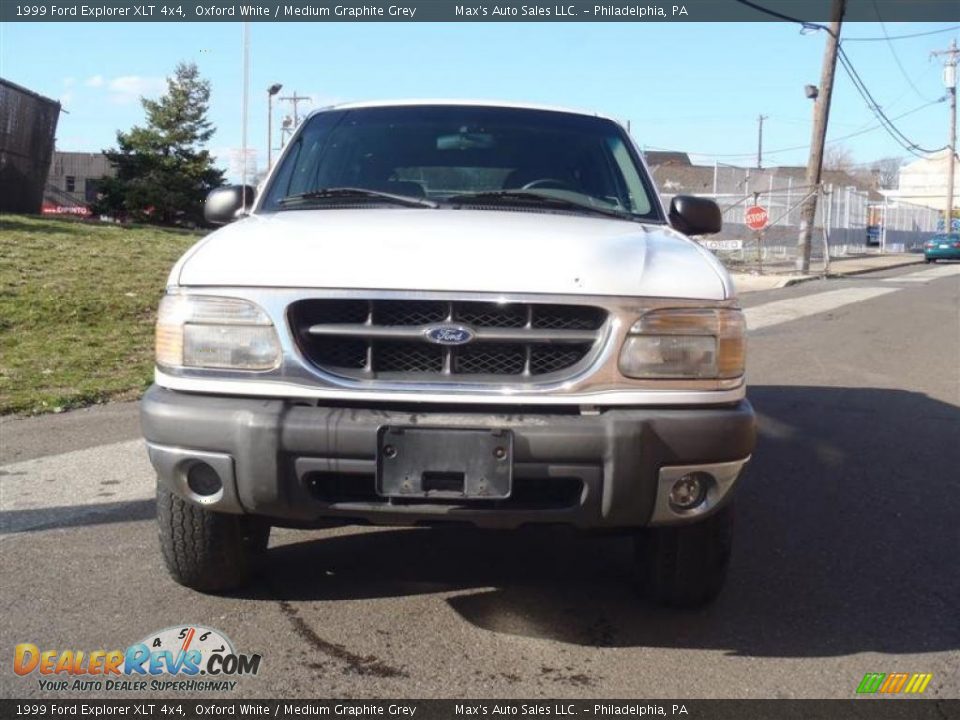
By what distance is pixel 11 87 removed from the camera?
60.7 ft

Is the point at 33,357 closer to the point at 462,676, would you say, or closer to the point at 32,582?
the point at 32,582

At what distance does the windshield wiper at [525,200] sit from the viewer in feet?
13.5

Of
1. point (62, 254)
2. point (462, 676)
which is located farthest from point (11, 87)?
point (462, 676)

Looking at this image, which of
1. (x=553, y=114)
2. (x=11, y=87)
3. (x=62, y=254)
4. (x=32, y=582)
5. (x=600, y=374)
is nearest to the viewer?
(x=600, y=374)

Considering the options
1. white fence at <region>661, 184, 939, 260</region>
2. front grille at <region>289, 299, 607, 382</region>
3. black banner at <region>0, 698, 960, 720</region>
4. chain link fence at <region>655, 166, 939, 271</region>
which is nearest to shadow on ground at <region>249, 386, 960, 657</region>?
black banner at <region>0, 698, 960, 720</region>

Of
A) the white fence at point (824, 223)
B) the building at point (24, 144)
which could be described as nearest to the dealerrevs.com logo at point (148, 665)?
the building at point (24, 144)

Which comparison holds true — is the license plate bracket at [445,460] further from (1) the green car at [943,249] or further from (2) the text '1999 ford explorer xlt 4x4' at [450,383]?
(1) the green car at [943,249]

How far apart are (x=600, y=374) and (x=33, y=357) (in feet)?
22.1

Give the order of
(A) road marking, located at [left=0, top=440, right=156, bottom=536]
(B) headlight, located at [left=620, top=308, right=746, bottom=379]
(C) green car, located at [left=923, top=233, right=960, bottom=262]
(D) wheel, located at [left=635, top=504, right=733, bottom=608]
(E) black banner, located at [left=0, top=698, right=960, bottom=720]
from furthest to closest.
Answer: (C) green car, located at [left=923, top=233, right=960, bottom=262]
(A) road marking, located at [left=0, top=440, right=156, bottom=536]
(D) wheel, located at [left=635, top=504, right=733, bottom=608]
(B) headlight, located at [left=620, top=308, right=746, bottom=379]
(E) black banner, located at [left=0, top=698, right=960, bottom=720]

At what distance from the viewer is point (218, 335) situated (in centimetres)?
326

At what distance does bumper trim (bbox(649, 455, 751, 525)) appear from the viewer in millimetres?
3133

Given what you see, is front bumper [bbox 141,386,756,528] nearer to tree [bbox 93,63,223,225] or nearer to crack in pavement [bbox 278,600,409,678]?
crack in pavement [bbox 278,600,409,678]

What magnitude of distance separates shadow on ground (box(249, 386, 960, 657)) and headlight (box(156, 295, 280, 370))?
1043 millimetres

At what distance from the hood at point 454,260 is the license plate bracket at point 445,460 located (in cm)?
45
